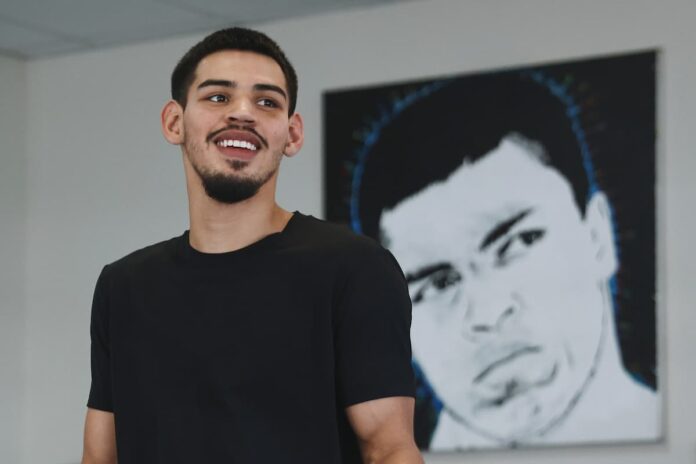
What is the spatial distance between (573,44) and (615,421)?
126cm

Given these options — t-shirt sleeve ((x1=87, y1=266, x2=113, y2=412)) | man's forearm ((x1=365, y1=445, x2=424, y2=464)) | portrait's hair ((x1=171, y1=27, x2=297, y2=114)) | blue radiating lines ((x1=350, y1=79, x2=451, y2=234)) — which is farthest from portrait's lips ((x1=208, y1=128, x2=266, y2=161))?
blue radiating lines ((x1=350, y1=79, x2=451, y2=234))

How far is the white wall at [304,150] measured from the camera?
4.01 m

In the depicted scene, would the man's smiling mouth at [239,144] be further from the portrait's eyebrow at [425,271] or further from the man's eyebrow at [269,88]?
the portrait's eyebrow at [425,271]

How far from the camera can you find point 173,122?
64.4 inches

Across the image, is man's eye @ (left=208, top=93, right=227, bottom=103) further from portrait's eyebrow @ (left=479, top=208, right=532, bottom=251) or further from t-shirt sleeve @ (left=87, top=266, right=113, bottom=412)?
portrait's eyebrow @ (left=479, top=208, right=532, bottom=251)

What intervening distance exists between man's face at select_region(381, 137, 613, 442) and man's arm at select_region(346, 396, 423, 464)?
2.70 metres

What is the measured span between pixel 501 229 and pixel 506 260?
0.11 m

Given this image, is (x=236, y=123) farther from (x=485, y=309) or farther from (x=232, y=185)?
(x=485, y=309)

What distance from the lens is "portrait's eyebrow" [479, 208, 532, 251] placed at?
4.21 metres

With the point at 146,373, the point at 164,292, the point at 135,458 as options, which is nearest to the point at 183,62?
the point at 164,292

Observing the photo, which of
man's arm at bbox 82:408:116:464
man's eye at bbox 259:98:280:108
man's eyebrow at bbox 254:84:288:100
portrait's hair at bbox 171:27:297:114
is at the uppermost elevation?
portrait's hair at bbox 171:27:297:114

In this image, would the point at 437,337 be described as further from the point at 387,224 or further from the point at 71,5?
the point at 71,5

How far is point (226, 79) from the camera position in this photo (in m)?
1.56

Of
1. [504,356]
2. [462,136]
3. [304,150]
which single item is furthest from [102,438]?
[304,150]
